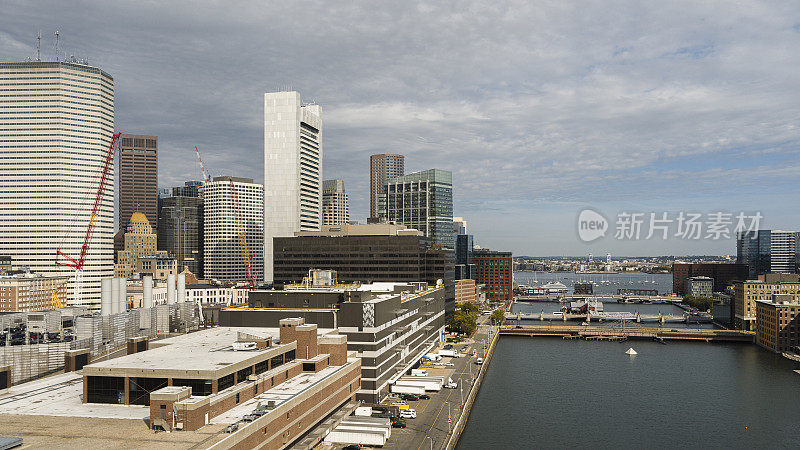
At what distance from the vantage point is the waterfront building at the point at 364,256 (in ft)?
484

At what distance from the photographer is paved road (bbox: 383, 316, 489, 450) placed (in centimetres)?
6444

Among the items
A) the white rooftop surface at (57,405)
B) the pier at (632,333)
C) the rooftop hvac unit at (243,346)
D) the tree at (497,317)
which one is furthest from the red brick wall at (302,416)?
the tree at (497,317)

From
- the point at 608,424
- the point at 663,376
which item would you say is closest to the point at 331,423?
the point at 608,424

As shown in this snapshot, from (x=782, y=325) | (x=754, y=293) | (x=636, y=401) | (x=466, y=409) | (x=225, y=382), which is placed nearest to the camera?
(x=225, y=382)

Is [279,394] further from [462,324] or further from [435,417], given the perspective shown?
[462,324]

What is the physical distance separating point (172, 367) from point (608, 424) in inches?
2253

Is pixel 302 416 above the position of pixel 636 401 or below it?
above

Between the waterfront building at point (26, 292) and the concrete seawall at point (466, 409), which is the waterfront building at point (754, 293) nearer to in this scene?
the concrete seawall at point (466, 409)

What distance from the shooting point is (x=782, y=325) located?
→ 454 ft

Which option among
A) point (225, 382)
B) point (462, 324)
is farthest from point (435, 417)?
point (462, 324)

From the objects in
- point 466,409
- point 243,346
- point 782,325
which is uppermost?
point 243,346

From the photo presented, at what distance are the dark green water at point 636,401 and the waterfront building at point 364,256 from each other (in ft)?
93.5

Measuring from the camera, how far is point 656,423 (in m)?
82.0

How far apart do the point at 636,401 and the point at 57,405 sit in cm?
7874
